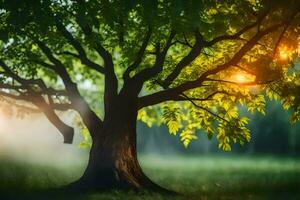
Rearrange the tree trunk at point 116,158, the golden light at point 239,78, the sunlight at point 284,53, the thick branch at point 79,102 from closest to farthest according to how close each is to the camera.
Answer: the sunlight at point 284,53, the tree trunk at point 116,158, the thick branch at point 79,102, the golden light at point 239,78

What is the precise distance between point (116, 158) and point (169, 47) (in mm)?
4685

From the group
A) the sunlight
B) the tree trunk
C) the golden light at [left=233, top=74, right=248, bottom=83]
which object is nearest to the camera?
the sunlight

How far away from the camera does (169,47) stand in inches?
840

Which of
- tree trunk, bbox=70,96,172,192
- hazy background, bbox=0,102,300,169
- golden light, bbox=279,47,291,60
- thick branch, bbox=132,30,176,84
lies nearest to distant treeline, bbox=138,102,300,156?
hazy background, bbox=0,102,300,169

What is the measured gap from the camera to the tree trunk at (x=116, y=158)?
64.8 ft

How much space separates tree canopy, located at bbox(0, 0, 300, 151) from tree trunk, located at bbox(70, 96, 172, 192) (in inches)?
27.2

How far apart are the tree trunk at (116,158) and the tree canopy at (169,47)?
691 millimetres

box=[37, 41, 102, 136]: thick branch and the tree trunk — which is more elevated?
box=[37, 41, 102, 136]: thick branch

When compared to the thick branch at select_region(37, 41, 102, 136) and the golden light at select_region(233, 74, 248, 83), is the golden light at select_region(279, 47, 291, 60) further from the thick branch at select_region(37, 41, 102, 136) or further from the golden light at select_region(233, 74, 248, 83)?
the thick branch at select_region(37, 41, 102, 136)

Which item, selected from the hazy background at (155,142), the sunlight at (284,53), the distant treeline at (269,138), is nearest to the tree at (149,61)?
the sunlight at (284,53)

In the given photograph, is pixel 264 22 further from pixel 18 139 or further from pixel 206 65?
pixel 18 139

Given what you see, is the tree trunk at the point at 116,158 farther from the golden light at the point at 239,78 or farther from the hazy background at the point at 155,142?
the hazy background at the point at 155,142

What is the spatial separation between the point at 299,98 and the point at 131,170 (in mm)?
6631

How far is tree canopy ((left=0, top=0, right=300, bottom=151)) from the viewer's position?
15188 millimetres
